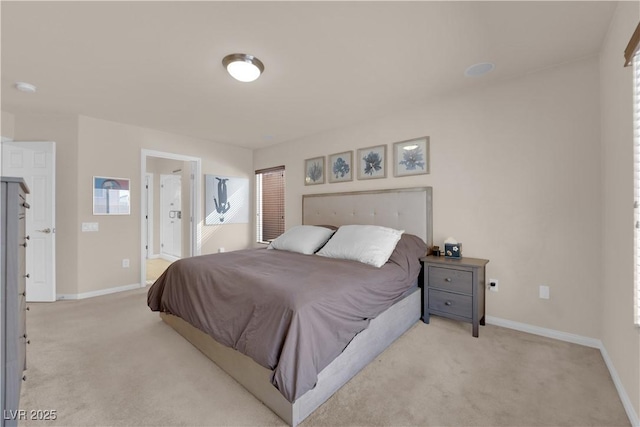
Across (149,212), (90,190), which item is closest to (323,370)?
(90,190)

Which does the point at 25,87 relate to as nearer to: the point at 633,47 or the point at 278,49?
the point at 278,49

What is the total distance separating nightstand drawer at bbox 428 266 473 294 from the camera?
249 centimetres

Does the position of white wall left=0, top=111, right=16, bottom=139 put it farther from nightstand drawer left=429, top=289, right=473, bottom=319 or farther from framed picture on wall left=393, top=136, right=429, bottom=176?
nightstand drawer left=429, top=289, right=473, bottom=319

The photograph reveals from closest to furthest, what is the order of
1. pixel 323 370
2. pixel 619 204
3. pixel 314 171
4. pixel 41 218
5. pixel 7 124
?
pixel 323 370
pixel 619 204
pixel 7 124
pixel 41 218
pixel 314 171

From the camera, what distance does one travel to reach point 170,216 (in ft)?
20.8

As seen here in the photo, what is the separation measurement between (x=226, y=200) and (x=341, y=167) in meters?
2.39

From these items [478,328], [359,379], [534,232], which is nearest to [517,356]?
[478,328]

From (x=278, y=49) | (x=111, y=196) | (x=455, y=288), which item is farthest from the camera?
(x=111, y=196)

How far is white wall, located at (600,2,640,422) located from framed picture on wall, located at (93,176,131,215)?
5.21 metres

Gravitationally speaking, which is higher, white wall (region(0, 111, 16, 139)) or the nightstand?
white wall (region(0, 111, 16, 139))

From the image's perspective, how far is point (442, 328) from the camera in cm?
263

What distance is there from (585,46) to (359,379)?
307 cm

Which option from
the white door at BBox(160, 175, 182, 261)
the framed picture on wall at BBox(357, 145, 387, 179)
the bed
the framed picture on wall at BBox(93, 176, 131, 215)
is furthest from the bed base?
the white door at BBox(160, 175, 182, 261)

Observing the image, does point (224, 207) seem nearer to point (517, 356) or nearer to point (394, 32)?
point (394, 32)
